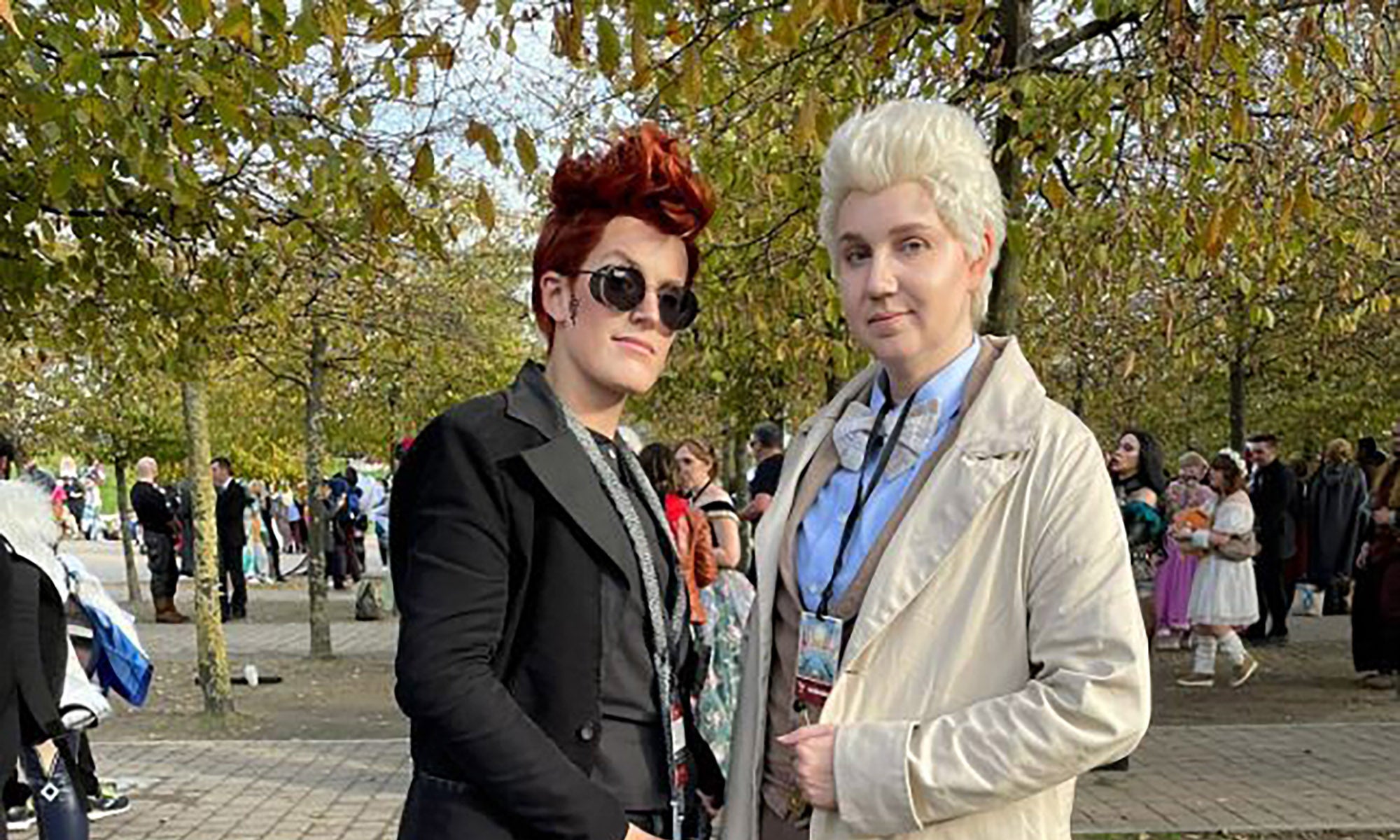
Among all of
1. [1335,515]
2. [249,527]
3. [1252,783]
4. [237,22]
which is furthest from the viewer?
[249,527]

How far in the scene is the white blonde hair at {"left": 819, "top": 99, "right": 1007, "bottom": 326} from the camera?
2219 millimetres

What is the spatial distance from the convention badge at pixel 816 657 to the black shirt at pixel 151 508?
669 inches

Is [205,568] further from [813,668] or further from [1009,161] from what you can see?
[813,668]

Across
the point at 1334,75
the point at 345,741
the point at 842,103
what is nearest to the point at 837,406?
the point at 842,103

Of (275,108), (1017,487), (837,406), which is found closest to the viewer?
(1017,487)

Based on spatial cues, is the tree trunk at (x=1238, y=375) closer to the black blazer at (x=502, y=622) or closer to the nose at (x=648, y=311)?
the nose at (x=648, y=311)

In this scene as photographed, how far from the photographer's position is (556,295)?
8.02 ft

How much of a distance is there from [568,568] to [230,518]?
1790cm

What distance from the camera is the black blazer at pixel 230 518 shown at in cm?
1902

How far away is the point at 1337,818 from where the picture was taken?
7520 mm

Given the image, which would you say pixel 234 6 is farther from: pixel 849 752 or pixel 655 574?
pixel 849 752

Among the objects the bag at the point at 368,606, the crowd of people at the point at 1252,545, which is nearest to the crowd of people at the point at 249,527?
the bag at the point at 368,606

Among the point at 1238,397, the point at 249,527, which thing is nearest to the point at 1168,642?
the point at 1238,397

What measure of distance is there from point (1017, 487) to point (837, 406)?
1.70ft
